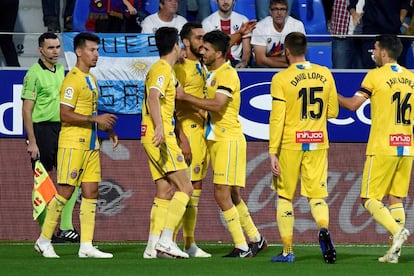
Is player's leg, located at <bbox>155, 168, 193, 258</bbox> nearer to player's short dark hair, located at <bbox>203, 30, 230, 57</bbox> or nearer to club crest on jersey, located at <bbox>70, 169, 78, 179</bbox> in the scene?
club crest on jersey, located at <bbox>70, 169, 78, 179</bbox>

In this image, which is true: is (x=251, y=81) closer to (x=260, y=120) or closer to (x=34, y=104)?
(x=260, y=120)

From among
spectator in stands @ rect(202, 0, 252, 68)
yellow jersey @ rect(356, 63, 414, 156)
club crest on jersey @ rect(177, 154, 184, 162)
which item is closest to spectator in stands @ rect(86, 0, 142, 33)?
spectator in stands @ rect(202, 0, 252, 68)

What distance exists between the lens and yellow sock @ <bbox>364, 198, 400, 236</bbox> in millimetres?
12664

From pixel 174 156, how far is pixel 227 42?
1.39m

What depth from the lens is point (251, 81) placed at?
53.0 feet

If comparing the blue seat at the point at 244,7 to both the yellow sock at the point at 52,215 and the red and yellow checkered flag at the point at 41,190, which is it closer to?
the red and yellow checkered flag at the point at 41,190

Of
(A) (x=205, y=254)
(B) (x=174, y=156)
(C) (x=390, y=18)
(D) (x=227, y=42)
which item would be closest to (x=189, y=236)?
(A) (x=205, y=254)

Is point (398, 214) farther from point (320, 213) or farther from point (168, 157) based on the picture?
point (168, 157)

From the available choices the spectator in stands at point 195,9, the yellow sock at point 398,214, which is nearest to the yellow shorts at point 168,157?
the yellow sock at point 398,214

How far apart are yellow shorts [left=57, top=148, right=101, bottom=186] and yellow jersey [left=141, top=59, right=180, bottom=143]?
2.55 feet

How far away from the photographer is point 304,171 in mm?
12688

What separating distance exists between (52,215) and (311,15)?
5.74 meters

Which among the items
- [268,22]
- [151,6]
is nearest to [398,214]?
[268,22]

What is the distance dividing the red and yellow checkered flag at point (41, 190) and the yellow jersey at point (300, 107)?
3223 millimetres
